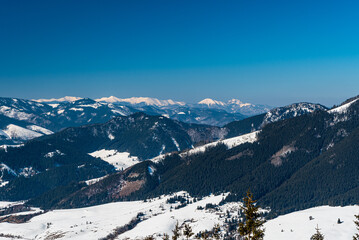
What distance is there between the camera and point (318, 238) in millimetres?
124312

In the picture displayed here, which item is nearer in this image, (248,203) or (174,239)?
(248,203)

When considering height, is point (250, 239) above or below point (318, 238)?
above

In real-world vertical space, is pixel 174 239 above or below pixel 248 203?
below

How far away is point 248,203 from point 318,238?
65.7 m

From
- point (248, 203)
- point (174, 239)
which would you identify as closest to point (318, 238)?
point (174, 239)

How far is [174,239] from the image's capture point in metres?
96.1

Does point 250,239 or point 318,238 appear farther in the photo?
point 318,238

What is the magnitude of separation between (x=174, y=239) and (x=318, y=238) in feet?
187

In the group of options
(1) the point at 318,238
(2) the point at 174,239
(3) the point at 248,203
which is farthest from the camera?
(1) the point at 318,238

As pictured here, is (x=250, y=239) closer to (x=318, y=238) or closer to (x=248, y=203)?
(x=248, y=203)

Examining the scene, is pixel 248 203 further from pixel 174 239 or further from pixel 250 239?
pixel 174 239

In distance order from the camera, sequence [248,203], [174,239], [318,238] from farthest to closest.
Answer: [318,238] < [174,239] < [248,203]

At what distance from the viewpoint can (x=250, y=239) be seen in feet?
254

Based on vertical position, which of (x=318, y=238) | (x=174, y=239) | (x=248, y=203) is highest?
(x=248, y=203)
